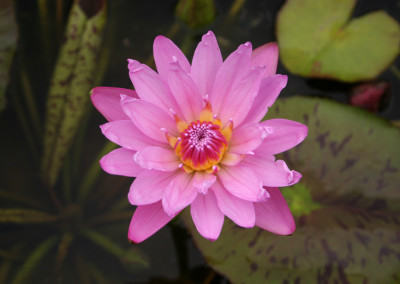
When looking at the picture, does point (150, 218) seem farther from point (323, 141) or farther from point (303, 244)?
point (323, 141)

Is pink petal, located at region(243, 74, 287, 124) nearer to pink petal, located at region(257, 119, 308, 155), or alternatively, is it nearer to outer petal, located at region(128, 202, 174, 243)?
pink petal, located at region(257, 119, 308, 155)

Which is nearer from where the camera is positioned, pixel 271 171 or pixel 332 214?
pixel 271 171

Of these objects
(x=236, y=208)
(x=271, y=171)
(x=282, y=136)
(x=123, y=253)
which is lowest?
(x=123, y=253)

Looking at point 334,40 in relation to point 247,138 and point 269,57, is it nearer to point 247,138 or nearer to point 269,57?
point 269,57

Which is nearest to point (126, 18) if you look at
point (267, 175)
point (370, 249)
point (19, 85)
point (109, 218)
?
point (19, 85)

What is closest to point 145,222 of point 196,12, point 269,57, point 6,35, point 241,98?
point 241,98

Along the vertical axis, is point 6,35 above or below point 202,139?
above

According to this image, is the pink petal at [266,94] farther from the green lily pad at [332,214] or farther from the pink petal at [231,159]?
the green lily pad at [332,214]
